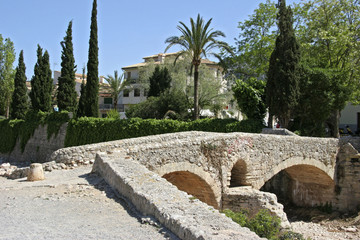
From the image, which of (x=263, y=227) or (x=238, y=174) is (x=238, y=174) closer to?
(x=238, y=174)

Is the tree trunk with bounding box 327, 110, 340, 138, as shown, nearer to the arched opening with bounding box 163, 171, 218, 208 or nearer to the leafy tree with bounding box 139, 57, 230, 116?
the leafy tree with bounding box 139, 57, 230, 116

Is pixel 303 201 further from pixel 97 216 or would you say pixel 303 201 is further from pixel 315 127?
pixel 97 216

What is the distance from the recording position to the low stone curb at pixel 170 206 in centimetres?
507

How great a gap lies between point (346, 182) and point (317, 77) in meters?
7.12

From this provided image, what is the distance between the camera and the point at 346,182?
2092 cm

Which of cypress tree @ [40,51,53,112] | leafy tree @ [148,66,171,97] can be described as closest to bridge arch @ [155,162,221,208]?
leafy tree @ [148,66,171,97]

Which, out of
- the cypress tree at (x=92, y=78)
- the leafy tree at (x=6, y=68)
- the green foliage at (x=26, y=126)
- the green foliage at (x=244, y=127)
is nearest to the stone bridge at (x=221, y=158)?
the green foliage at (x=244, y=127)

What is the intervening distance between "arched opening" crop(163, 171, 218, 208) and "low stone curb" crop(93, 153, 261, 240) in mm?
4908

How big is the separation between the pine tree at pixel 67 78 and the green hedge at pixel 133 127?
14.3 feet

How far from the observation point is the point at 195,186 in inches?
579

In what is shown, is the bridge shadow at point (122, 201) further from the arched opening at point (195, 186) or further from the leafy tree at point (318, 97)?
the leafy tree at point (318, 97)

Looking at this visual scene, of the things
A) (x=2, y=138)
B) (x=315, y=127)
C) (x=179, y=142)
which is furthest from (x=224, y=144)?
(x=2, y=138)

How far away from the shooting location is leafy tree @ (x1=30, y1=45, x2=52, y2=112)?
115ft

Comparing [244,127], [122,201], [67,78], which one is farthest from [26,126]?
[122,201]
